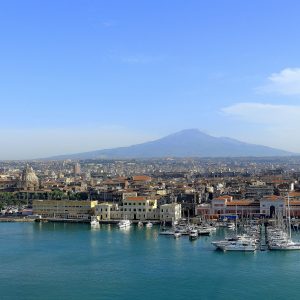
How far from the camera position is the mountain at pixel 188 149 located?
12606cm

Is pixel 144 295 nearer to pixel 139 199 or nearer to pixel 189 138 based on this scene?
pixel 139 199

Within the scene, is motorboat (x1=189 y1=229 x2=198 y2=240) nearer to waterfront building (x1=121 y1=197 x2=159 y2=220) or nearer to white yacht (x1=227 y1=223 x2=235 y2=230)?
white yacht (x1=227 y1=223 x2=235 y2=230)

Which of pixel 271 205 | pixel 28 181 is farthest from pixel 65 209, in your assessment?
pixel 28 181

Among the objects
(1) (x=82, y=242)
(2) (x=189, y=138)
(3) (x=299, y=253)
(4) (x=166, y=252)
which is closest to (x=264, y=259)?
(3) (x=299, y=253)

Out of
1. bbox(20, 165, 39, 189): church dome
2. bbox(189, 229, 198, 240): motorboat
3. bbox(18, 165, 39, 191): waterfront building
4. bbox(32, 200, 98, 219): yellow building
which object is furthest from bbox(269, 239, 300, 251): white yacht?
bbox(20, 165, 39, 189): church dome

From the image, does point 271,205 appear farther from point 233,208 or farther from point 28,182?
point 28,182

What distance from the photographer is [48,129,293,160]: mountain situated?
126m

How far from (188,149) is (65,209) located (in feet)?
379

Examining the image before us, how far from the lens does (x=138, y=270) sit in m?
9.86

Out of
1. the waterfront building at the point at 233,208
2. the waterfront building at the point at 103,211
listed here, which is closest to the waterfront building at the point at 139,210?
the waterfront building at the point at 103,211

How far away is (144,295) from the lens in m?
8.39

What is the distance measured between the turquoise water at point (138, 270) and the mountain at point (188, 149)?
109010 mm

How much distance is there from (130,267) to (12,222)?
818 cm

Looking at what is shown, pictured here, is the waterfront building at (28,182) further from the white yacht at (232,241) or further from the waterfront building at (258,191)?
the white yacht at (232,241)
